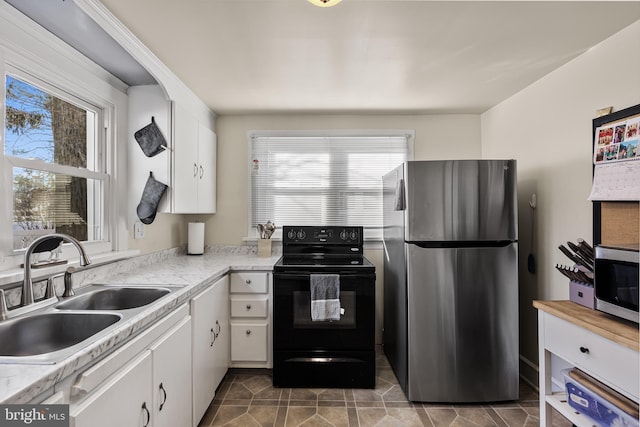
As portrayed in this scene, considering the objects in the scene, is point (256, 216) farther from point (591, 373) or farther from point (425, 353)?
point (591, 373)

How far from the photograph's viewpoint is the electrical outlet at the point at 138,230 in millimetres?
2202

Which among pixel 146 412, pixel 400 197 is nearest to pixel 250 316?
pixel 146 412

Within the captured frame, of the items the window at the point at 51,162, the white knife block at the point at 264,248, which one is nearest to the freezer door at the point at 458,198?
the white knife block at the point at 264,248

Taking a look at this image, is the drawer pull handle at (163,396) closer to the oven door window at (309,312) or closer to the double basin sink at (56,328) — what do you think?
the double basin sink at (56,328)

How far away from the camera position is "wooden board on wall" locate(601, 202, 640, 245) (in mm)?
1548

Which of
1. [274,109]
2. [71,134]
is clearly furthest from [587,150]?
[71,134]

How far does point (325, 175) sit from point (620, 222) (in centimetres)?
215

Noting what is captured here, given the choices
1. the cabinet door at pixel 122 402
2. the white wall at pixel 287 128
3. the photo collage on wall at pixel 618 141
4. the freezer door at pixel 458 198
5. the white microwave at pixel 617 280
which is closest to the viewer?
the cabinet door at pixel 122 402

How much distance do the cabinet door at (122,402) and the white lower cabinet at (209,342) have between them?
20.7 inches

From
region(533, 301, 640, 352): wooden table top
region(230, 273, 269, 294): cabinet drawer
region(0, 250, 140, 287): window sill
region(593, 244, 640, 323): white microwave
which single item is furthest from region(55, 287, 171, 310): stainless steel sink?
region(593, 244, 640, 323): white microwave

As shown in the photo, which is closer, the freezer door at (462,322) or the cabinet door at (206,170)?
the freezer door at (462,322)

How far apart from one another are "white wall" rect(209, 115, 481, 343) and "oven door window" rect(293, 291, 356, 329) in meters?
0.79

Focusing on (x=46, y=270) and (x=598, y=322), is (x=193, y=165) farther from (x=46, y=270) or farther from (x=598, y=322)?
(x=598, y=322)

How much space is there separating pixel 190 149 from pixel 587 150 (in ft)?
8.85
